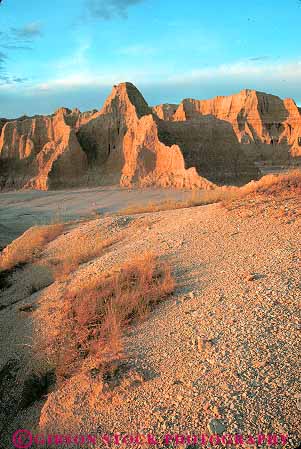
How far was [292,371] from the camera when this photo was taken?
3.63 m

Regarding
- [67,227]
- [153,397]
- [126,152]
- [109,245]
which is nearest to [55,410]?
[153,397]

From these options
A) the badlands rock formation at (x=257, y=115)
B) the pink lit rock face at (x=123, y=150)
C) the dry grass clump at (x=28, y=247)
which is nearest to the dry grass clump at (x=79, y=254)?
the dry grass clump at (x=28, y=247)

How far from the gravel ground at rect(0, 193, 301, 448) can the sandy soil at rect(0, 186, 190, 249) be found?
11818mm

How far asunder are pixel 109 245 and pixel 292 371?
6038 millimetres

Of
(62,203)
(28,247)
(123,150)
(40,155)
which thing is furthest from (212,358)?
(40,155)

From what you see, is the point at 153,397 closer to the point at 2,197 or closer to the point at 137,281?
the point at 137,281

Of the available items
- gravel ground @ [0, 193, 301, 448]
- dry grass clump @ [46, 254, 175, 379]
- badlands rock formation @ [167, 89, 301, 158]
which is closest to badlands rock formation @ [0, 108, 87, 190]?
gravel ground @ [0, 193, 301, 448]

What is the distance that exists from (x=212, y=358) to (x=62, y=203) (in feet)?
71.6

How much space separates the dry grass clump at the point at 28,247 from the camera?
9719 millimetres

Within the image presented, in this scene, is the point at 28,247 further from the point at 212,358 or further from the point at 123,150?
the point at 123,150

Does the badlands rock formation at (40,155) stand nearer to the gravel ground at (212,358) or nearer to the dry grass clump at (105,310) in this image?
the gravel ground at (212,358)

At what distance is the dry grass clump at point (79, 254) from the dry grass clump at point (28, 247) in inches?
43.2

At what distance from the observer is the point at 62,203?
24.9 metres

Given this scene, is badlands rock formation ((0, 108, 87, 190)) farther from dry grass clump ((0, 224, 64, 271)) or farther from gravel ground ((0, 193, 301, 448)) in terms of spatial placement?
gravel ground ((0, 193, 301, 448))
